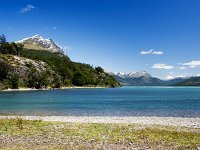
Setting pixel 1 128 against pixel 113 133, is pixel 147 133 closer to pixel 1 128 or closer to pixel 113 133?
pixel 113 133

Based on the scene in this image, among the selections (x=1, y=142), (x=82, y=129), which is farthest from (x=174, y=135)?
(x=1, y=142)

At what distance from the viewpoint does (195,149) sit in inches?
1108

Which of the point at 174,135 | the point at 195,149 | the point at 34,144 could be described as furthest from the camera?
the point at 174,135

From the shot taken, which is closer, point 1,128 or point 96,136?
point 96,136

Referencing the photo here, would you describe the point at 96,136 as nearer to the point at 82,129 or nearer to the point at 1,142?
the point at 82,129

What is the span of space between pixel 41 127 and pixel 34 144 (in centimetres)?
1163

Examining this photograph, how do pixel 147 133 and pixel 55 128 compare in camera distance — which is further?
pixel 55 128

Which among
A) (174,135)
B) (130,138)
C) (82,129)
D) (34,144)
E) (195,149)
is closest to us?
(195,149)

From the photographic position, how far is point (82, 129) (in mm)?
39688

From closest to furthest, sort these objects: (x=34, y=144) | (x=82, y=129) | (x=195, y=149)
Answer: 1. (x=195, y=149)
2. (x=34, y=144)
3. (x=82, y=129)

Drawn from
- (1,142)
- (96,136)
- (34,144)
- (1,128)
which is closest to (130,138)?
(96,136)

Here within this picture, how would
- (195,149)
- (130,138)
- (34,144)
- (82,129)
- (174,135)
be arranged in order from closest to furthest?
(195,149), (34,144), (130,138), (174,135), (82,129)

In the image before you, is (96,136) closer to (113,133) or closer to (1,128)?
(113,133)

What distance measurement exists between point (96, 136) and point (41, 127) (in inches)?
389
